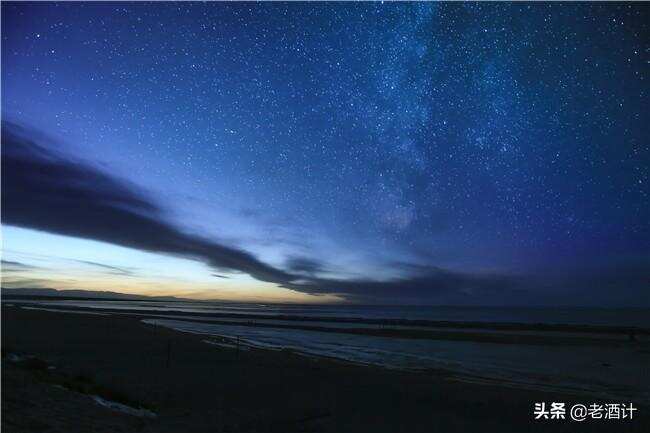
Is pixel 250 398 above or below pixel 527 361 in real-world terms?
above

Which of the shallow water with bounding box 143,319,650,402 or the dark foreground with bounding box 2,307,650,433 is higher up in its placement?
the dark foreground with bounding box 2,307,650,433

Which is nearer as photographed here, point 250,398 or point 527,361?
point 250,398

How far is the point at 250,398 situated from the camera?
16.3m

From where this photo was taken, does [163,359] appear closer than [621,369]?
Yes

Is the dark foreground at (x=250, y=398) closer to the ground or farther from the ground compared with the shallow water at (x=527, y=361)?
farther from the ground

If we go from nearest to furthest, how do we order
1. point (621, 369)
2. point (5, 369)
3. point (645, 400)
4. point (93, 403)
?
point (93, 403) → point (5, 369) → point (645, 400) → point (621, 369)

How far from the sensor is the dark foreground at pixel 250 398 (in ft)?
35.9

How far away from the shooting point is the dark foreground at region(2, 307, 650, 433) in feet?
35.9

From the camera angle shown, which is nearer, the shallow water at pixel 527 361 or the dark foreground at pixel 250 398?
the dark foreground at pixel 250 398

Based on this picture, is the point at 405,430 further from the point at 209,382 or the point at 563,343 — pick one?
the point at 563,343

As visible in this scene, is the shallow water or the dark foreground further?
the shallow water

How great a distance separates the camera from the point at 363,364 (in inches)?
1094

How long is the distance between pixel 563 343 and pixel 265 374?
3608cm

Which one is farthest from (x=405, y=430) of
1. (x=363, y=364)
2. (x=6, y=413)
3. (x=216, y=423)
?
(x=363, y=364)
